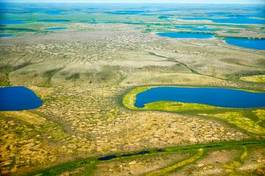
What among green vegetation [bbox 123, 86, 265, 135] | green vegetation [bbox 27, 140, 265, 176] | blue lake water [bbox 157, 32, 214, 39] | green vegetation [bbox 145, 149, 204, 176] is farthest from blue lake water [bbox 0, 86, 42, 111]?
blue lake water [bbox 157, 32, 214, 39]

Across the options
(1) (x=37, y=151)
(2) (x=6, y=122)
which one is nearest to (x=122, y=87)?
(2) (x=6, y=122)

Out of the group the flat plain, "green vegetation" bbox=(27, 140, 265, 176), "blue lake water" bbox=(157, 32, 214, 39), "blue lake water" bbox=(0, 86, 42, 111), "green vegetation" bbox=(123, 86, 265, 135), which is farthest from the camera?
"blue lake water" bbox=(157, 32, 214, 39)

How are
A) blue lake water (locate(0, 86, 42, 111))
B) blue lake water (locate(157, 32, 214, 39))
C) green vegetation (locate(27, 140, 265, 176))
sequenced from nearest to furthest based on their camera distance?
green vegetation (locate(27, 140, 265, 176)) < blue lake water (locate(0, 86, 42, 111)) < blue lake water (locate(157, 32, 214, 39))

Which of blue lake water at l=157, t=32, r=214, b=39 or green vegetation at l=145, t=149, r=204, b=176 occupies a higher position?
blue lake water at l=157, t=32, r=214, b=39

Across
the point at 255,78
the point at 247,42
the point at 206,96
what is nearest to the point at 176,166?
the point at 206,96

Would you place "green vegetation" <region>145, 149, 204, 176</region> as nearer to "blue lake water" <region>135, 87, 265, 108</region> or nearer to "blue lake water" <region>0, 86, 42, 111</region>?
"blue lake water" <region>135, 87, 265, 108</region>

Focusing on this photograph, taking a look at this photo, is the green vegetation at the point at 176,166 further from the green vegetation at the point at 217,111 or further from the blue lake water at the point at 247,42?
the blue lake water at the point at 247,42
